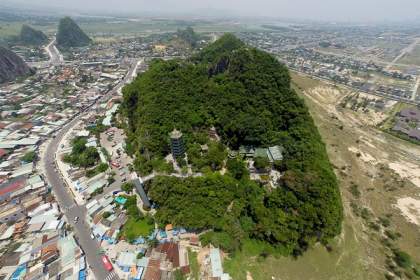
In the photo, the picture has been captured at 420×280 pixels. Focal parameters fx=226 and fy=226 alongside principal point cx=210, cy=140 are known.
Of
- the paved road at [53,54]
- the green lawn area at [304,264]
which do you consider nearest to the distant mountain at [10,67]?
the paved road at [53,54]

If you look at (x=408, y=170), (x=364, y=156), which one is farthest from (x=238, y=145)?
(x=408, y=170)

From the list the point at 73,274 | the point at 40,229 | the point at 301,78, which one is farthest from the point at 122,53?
the point at 73,274

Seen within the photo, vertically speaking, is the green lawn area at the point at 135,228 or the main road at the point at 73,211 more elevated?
the green lawn area at the point at 135,228

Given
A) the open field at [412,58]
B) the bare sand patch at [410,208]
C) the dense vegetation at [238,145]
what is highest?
the open field at [412,58]

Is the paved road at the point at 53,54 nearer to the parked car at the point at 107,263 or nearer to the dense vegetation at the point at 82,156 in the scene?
the dense vegetation at the point at 82,156

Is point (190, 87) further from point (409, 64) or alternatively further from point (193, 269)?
point (409, 64)

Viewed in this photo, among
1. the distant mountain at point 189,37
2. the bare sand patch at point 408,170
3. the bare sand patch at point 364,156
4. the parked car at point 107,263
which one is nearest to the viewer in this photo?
the parked car at point 107,263
